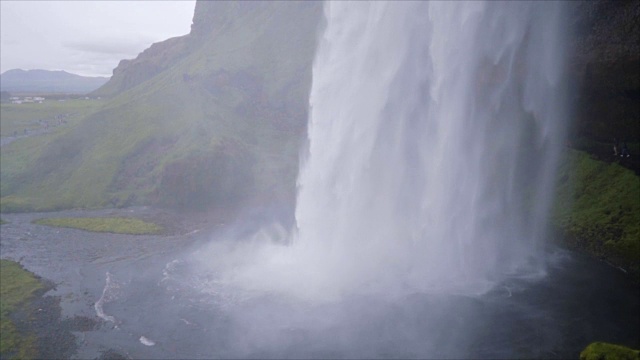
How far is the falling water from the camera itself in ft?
158

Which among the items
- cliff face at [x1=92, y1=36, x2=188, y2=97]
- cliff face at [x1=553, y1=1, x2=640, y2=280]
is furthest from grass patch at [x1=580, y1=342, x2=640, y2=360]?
cliff face at [x1=92, y1=36, x2=188, y2=97]

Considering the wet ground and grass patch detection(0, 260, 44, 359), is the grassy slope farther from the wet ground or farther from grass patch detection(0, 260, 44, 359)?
grass patch detection(0, 260, 44, 359)

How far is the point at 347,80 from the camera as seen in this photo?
55688 mm

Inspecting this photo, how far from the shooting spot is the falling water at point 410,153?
48.3 m

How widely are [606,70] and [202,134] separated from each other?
69.0 m

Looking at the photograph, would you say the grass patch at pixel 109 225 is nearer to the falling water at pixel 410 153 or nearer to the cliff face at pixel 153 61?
the falling water at pixel 410 153

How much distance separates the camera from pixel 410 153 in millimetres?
54031

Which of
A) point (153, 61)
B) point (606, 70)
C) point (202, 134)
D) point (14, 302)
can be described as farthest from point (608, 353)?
point (153, 61)

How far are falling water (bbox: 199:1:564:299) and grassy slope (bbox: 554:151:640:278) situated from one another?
382 centimetres

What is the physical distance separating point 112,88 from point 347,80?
165 m

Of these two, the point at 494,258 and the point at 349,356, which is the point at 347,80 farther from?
the point at 349,356

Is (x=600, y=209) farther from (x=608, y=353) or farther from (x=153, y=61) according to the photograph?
(x=153, y=61)

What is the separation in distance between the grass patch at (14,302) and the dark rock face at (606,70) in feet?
201

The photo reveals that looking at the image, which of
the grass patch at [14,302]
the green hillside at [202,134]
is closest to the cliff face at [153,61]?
the green hillside at [202,134]
